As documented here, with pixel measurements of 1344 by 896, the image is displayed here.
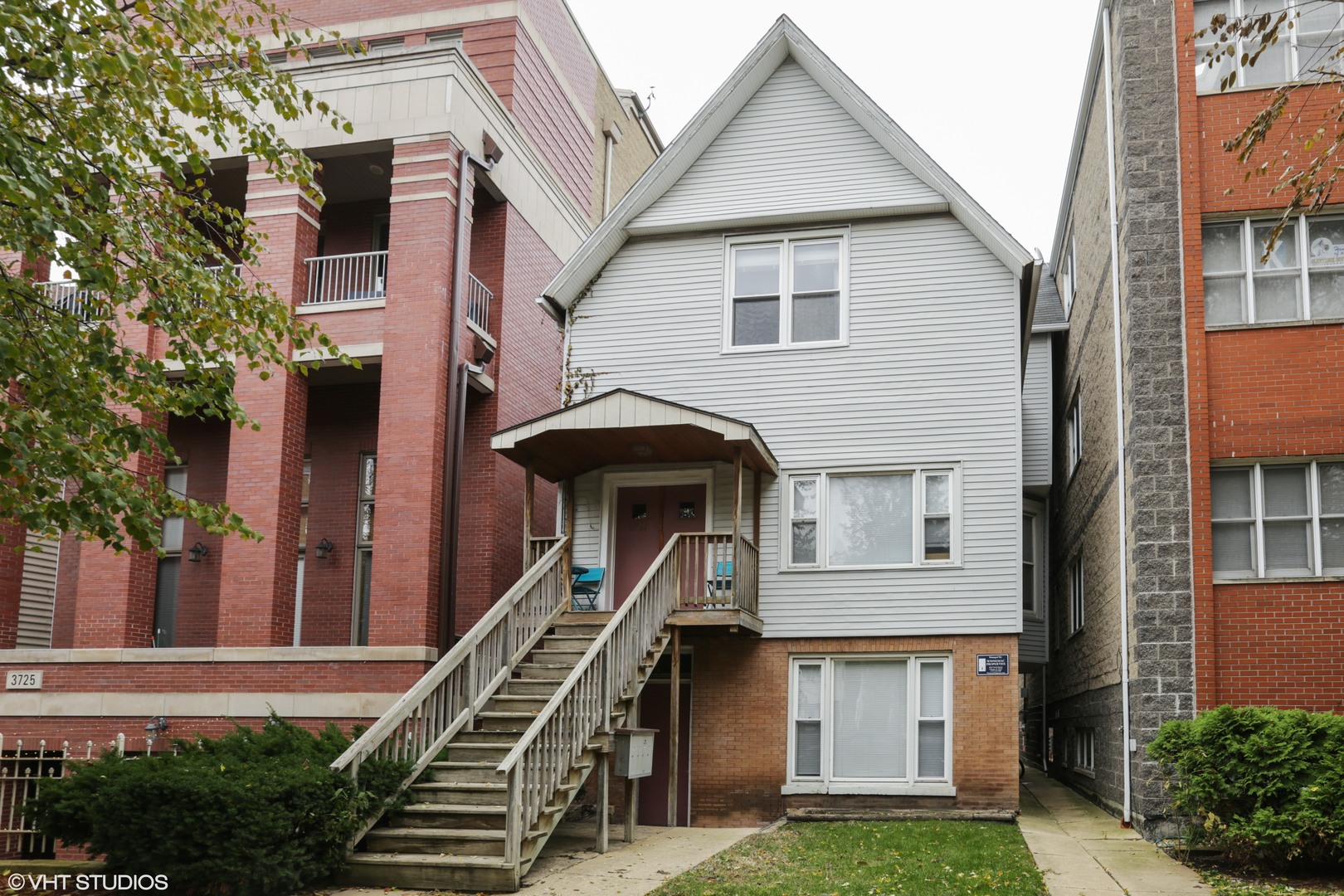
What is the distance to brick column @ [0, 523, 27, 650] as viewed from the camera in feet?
68.7

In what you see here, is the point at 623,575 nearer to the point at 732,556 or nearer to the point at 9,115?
the point at 732,556

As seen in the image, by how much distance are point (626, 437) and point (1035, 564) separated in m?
9.85

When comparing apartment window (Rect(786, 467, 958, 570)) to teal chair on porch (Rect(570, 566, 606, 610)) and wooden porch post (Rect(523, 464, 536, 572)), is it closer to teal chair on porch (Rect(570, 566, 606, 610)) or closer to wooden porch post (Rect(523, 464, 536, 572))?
teal chair on porch (Rect(570, 566, 606, 610))

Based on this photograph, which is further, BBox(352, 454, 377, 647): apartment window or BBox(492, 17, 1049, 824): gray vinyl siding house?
BBox(352, 454, 377, 647): apartment window

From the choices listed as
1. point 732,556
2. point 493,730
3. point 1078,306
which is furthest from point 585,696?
point 1078,306

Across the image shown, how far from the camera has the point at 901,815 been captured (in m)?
16.6

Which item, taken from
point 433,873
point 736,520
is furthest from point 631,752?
point 736,520

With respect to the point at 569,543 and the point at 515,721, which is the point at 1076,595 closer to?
the point at 569,543

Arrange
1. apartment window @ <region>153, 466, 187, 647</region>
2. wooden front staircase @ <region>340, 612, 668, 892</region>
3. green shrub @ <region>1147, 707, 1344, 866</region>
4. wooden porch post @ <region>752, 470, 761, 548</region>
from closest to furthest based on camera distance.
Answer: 1. wooden front staircase @ <region>340, 612, 668, 892</region>
2. green shrub @ <region>1147, 707, 1344, 866</region>
3. wooden porch post @ <region>752, 470, 761, 548</region>
4. apartment window @ <region>153, 466, 187, 647</region>

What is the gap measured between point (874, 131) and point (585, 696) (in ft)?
31.9

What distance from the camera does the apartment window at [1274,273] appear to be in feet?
50.3

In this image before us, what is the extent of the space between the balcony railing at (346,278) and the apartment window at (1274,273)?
12.5 meters

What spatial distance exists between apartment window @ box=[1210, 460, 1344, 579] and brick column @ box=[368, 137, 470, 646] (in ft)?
35.2

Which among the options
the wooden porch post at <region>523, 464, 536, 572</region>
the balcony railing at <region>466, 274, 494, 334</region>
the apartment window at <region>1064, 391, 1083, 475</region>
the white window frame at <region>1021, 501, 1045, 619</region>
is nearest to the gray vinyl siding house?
the wooden porch post at <region>523, 464, 536, 572</region>
